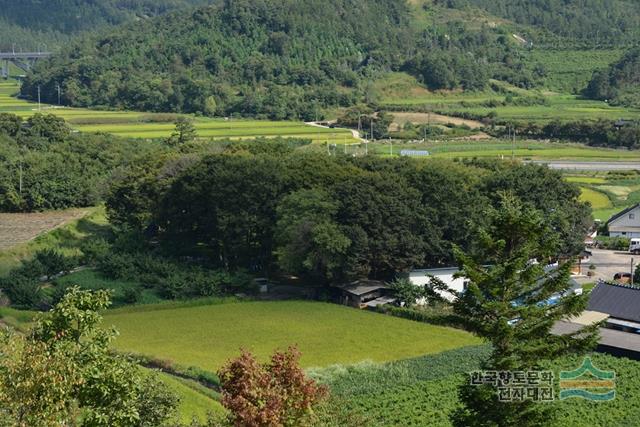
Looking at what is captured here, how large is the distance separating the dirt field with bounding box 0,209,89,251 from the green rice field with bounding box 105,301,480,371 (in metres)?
10.8

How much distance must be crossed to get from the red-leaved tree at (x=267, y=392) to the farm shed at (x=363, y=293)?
24.1 metres

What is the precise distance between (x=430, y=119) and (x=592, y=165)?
24.9 metres

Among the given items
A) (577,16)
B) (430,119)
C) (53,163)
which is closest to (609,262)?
(53,163)

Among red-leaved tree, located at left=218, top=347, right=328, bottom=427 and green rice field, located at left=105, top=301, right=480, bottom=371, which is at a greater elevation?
red-leaved tree, located at left=218, top=347, right=328, bottom=427

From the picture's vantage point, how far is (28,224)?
50000 millimetres

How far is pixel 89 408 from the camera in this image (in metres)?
13.9

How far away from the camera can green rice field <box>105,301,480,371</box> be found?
3222cm

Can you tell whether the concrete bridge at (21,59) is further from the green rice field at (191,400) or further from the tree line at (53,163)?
the green rice field at (191,400)

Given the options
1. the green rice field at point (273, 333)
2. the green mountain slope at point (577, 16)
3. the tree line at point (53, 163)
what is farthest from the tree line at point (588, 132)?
the green rice field at point (273, 333)

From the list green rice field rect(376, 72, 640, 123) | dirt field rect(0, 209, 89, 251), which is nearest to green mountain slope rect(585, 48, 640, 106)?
green rice field rect(376, 72, 640, 123)

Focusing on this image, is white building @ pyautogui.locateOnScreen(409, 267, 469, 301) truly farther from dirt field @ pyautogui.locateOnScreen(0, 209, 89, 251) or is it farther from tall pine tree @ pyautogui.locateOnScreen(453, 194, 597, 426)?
tall pine tree @ pyautogui.locateOnScreen(453, 194, 597, 426)

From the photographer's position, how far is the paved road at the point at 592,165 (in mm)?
71250

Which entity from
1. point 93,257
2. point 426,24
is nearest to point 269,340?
point 93,257

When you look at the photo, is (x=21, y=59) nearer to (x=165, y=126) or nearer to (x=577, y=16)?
(x=165, y=126)
